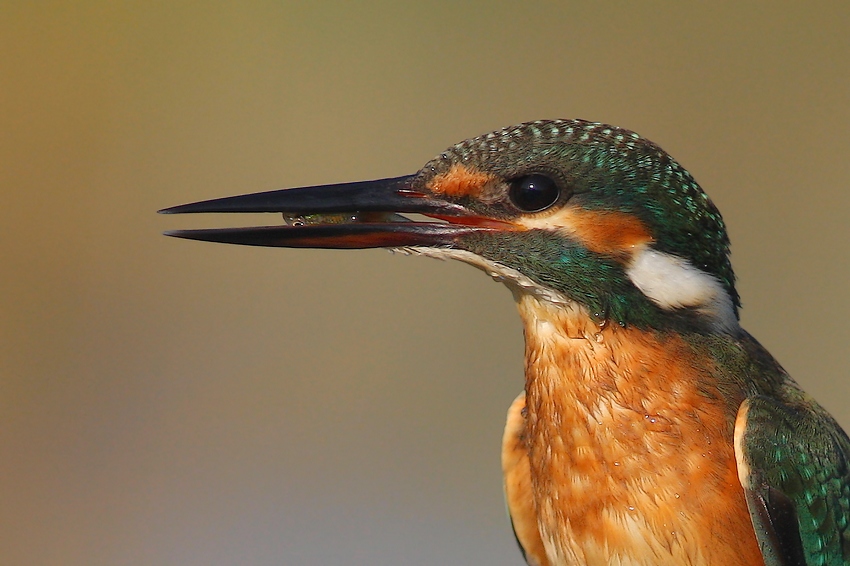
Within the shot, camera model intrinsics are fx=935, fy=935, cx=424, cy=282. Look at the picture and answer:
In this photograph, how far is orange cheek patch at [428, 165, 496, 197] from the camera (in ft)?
4.58

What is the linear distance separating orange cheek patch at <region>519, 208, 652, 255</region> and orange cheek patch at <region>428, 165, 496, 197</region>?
0.13 metres

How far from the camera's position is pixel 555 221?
1.37m

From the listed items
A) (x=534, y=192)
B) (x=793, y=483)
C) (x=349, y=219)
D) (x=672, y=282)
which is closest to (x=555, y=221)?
(x=534, y=192)

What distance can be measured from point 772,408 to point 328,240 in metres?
0.71

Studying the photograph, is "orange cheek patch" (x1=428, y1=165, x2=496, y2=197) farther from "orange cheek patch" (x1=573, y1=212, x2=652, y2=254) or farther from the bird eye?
"orange cheek patch" (x1=573, y1=212, x2=652, y2=254)

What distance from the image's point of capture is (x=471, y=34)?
13.4 ft

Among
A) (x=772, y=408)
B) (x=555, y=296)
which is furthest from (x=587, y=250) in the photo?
(x=772, y=408)

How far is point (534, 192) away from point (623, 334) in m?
0.25

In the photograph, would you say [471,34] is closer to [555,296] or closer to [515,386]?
[515,386]

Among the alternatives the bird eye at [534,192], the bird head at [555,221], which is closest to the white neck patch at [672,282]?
the bird head at [555,221]

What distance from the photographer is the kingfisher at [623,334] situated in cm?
135

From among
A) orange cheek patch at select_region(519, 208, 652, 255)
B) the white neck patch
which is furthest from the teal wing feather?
orange cheek patch at select_region(519, 208, 652, 255)

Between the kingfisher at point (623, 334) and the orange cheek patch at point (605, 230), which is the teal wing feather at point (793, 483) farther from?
the orange cheek patch at point (605, 230)

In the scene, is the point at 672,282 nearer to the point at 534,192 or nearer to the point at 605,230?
the point at 605,230
